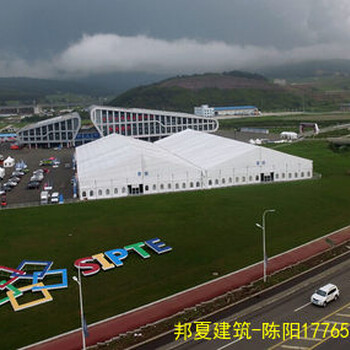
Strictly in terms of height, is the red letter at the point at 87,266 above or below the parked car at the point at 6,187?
below

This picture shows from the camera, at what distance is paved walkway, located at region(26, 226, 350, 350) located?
2534cm

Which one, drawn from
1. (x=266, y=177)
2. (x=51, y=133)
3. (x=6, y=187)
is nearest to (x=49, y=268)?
(x=6, y=187)

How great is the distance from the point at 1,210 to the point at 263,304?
3966 centimetres

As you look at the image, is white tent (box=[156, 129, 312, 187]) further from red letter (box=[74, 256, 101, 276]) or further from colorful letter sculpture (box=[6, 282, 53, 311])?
colorful letter sculpture (box=[6, 282, 53, 311])

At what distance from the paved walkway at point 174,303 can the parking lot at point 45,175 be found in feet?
113

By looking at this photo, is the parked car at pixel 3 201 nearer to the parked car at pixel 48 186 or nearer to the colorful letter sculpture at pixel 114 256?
the parked car at pixel 48 186

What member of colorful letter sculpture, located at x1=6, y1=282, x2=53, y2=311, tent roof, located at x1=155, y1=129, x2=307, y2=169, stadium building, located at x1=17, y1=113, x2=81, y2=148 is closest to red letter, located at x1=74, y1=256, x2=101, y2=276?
colorful letter sculpture, located at x1=6, y1=282, x2=53, y2=311

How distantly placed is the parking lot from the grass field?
348 inches

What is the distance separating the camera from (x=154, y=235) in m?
43.5

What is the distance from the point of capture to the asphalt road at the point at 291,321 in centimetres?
2378

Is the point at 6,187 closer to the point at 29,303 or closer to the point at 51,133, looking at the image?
the point at 29,303

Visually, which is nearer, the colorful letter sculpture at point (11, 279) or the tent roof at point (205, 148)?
the colorful letter sculpture at point (11, 279)

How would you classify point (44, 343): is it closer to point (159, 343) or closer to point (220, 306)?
point (159, 343)

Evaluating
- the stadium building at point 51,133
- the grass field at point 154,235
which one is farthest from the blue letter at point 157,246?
the stadium building at point 51,133
